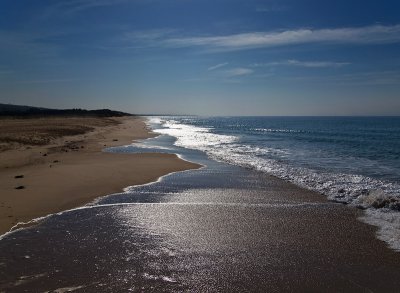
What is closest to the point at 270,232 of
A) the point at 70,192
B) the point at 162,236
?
the point at 162,236

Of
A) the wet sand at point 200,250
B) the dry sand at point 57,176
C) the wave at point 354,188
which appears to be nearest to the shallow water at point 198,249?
the wet sand at point 200,250

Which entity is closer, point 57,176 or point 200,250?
point 200,250

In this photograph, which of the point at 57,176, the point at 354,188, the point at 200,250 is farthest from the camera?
the point at 57,176

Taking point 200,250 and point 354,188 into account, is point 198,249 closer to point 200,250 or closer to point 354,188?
point 200,250

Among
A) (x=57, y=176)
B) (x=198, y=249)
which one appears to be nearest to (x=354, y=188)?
(x=198, y=249)

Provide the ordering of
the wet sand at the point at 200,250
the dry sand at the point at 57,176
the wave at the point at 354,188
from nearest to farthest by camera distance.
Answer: the wet sand at the point at 200,250 → the wave at the point at 354,188 → the dry sand at the point at 57,176

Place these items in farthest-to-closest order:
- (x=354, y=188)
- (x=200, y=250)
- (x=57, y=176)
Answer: (x=57, y=176) → (x=354, y=188) → (x=200, y=250)

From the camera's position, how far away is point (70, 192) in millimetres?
11305

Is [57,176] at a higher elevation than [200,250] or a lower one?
higher

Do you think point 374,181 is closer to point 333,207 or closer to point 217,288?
point 333,207

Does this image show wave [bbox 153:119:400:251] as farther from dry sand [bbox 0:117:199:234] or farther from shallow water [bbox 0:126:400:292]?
dry sand [bbox 0:117:199:234]

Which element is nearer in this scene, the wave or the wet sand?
the wet sand

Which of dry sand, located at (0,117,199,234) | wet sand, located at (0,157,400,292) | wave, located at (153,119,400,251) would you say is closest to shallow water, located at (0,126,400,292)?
wet sand, located at (0,157,400,292)

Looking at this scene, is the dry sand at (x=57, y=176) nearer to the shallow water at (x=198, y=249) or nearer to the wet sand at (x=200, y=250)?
the shallow water at (x=198, y=249)
